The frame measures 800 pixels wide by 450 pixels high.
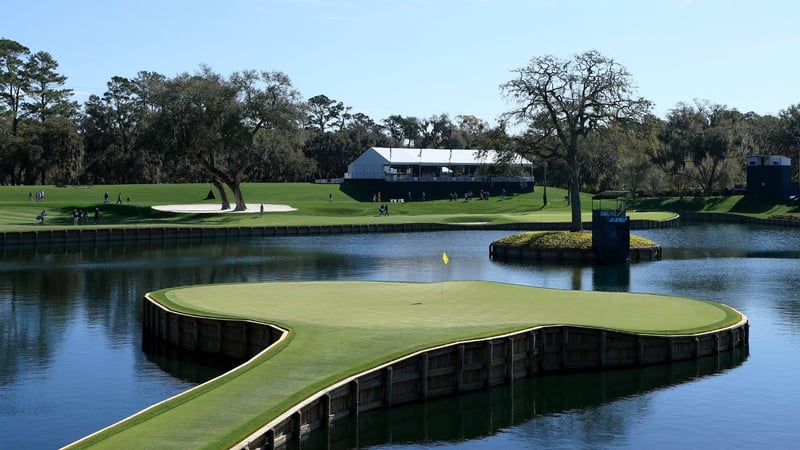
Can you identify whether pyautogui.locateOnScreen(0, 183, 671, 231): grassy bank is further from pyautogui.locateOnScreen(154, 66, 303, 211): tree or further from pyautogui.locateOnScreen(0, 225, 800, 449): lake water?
pyautogui.locateOnScreen(0, 225, 800, 449): lake water

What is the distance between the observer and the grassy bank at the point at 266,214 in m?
102

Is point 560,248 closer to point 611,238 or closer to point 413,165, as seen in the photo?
point 611,238

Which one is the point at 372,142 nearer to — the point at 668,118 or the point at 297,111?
the point at 668,118

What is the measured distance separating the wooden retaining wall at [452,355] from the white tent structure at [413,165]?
110 metres

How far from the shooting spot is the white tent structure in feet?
486

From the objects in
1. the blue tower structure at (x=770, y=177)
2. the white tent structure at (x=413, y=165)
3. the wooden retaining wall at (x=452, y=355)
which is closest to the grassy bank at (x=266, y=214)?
the white tent structure at (x=413, y=165)

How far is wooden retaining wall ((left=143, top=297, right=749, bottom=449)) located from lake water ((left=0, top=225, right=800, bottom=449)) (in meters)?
0.52

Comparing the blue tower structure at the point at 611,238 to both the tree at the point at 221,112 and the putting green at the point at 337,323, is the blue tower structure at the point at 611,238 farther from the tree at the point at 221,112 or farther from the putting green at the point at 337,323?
the tree at the point at 221,112

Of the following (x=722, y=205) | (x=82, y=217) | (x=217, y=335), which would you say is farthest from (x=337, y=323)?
(x=722, y=205)

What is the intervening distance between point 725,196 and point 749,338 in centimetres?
10879

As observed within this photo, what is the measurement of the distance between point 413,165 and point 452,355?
4852 inches

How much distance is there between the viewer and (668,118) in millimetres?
170500

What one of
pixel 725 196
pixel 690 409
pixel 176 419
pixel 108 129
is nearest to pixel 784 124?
pixel 725 196

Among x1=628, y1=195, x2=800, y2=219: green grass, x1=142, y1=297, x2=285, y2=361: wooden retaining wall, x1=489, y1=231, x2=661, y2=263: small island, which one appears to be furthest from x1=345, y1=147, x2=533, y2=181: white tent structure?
x1=142, y1=297, x2=285, y2=361: wooden retaining wall
